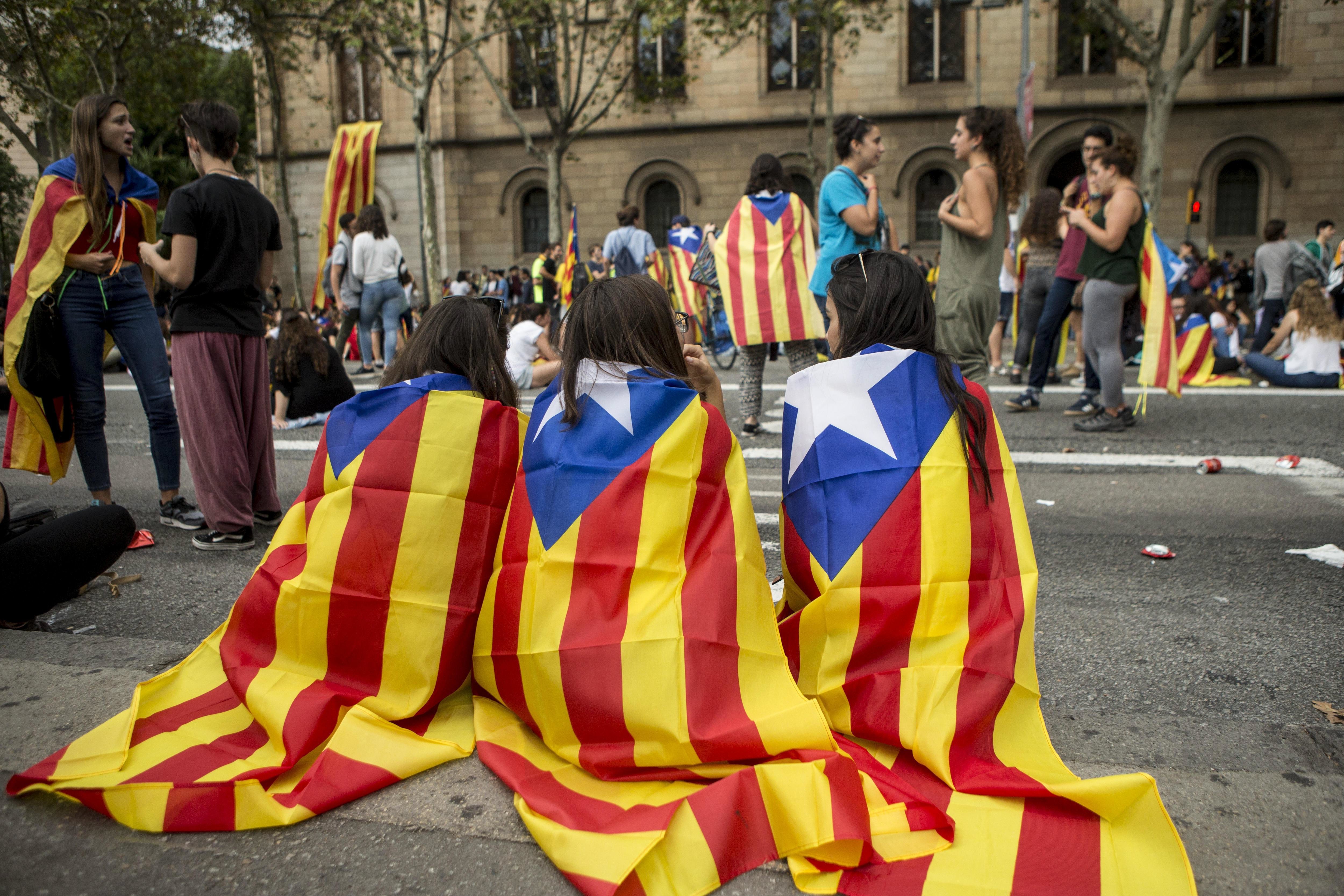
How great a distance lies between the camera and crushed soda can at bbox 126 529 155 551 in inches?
173

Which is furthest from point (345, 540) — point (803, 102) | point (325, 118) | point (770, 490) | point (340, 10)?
point (325, 118)

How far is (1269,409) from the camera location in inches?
308

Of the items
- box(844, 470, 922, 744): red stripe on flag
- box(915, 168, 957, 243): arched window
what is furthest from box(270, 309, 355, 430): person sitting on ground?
box(915, 168, 957, 243): arched window

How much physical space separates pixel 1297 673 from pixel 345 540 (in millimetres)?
2756

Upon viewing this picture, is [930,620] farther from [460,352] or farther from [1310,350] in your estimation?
[1310,350]

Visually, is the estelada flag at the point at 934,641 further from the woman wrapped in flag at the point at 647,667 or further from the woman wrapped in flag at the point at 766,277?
the woman wrapped in flag at the point at 766,277

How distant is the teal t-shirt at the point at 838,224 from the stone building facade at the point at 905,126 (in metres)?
20.0

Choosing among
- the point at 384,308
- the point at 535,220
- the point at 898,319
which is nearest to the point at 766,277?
the point at 898,319

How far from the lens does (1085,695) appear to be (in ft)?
9.18

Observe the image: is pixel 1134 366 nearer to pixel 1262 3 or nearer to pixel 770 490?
pixel 770 490

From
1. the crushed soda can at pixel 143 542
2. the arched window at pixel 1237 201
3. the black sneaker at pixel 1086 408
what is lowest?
the crushed soda can at pixel 143 542

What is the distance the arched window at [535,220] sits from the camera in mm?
28422

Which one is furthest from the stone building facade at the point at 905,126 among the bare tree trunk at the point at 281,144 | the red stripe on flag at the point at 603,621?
the red stripe on flag at the point at 603,621

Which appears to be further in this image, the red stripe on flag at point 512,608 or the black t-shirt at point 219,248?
the black t-shirt at point 219,248
